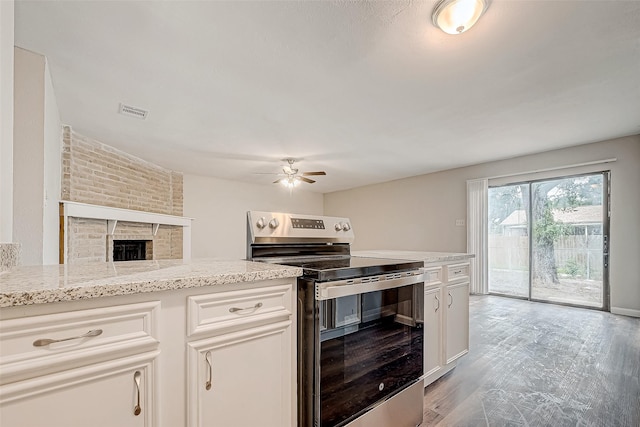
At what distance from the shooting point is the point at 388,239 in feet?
23.4

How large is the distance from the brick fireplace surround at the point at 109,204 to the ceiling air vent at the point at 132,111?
39.0 inches

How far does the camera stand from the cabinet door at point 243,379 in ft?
3.50

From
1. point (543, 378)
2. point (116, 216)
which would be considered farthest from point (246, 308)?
point (116, 216)

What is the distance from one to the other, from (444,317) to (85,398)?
79.6 inches

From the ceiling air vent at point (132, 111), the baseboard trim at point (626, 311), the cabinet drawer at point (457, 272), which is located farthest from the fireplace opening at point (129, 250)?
the baseboard trim at point (626, 311)

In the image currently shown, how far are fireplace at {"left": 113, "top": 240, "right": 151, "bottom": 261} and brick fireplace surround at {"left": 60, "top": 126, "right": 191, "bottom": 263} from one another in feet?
0.39

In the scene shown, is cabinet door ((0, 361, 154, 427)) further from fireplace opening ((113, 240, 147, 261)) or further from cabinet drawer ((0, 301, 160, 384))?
fireplace opening ((113, 240, 147, 261))

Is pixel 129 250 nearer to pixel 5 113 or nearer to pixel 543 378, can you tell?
pixel 5 113

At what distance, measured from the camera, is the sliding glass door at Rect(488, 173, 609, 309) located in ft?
13.9

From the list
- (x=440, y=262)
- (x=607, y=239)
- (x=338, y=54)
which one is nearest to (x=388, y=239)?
(x=607, y=239)

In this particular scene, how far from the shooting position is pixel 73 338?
2.77 ft

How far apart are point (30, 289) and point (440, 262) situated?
6.90 ft

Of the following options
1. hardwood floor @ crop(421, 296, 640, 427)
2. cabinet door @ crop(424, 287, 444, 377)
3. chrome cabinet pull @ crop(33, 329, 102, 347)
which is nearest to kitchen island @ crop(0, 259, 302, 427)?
chrome cabinet pull @ crop(33, 329, 102, 347)

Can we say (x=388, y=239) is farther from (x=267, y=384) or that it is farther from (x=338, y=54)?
(x=267, y=384)
